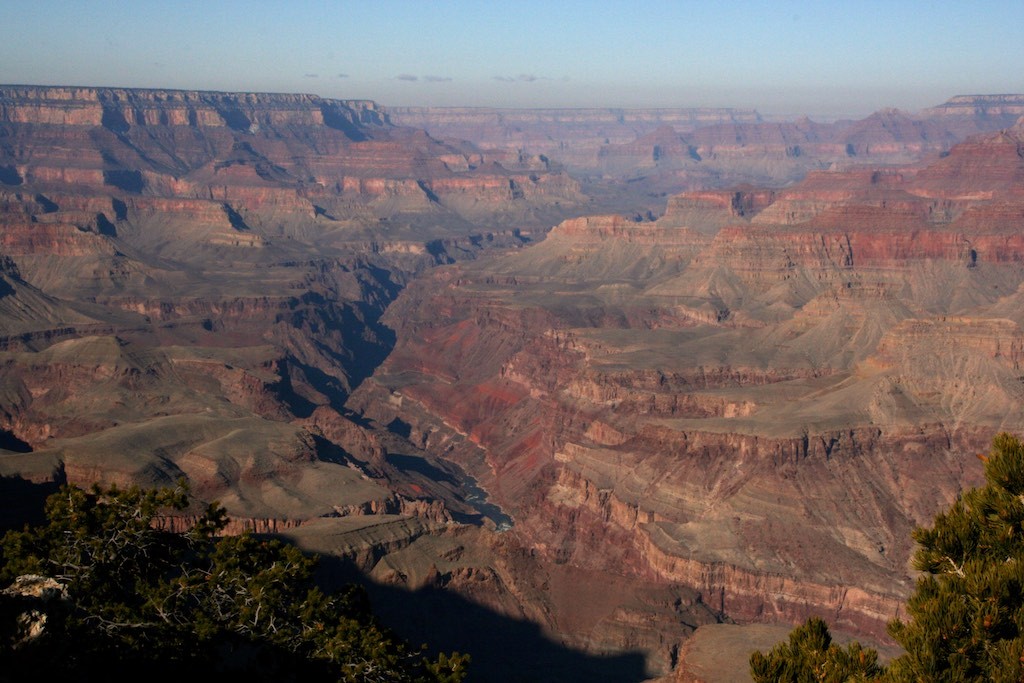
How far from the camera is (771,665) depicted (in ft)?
81.8

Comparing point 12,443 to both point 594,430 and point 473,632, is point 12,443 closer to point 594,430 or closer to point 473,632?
point 594,430

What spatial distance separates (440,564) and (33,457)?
35.5 metres

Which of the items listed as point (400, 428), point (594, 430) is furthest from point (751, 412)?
point (400, 428)

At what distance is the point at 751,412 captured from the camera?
103 metres

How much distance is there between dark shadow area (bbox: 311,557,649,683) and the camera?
217 ft

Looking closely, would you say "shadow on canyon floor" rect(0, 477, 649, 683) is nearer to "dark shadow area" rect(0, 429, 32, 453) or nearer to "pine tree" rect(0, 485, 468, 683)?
Result: "pine tree" rect(0, 485, 468, 683)

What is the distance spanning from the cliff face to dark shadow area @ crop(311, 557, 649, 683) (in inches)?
479

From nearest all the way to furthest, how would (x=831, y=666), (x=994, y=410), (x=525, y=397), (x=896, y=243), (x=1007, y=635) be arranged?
(x=1007, y=635) < (x=831, y=666) < (x=994, y=410) < (x=525, y=397) < (x=896, y=243)

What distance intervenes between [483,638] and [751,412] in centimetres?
4261

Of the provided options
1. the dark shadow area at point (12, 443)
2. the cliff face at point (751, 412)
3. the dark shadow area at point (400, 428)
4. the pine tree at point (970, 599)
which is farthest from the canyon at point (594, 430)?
the pine tree at point (970, 599)

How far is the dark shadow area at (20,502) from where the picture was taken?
67.9 metres

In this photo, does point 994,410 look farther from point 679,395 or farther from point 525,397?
point 525,397

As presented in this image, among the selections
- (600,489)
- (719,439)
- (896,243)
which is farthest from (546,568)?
(896,243)

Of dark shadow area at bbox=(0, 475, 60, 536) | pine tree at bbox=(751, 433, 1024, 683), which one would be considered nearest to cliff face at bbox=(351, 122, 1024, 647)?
dark shadow area at bbox=(0, 475, 60, 536)
